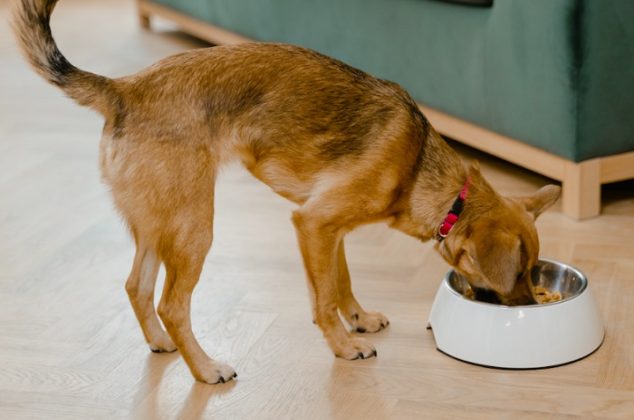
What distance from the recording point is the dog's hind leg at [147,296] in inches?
113

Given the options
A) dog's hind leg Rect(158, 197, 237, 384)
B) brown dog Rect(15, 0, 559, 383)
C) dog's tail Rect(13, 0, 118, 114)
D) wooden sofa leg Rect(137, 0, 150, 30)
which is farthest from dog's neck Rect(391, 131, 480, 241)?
wooden sofa leg Rect(137, 0, 150, 30)

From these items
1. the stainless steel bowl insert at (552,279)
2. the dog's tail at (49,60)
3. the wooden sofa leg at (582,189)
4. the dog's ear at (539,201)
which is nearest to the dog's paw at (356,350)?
the stainless steel bowl insert at (552,279)

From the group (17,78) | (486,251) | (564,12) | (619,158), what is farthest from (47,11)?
(17,78)

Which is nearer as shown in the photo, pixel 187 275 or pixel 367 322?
pixel 187 275

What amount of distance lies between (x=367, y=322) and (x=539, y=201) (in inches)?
23.9

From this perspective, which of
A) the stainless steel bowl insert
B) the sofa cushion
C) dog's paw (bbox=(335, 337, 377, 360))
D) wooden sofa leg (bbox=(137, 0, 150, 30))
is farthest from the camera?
wooden sofa leg (bbox=(137, 0, 150, 30))

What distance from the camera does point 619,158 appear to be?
3742 mm

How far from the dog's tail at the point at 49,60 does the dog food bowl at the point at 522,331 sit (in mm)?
1075

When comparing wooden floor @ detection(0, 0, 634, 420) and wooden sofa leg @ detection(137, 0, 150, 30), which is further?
wooden sofa leg @ detection(137, 0, 150, 30)

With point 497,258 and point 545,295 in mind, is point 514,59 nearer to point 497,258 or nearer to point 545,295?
point 545,295

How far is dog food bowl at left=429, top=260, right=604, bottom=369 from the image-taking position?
270 cm

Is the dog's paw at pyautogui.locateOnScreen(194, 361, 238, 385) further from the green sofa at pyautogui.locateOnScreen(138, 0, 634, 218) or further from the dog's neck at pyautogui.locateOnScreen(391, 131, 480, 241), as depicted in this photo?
the green sofa at pyautogui.locateOnScreen(138, 0, 634, 218)

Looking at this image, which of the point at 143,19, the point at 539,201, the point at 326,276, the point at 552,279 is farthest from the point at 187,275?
the point at 143,19

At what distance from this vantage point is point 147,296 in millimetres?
2895
